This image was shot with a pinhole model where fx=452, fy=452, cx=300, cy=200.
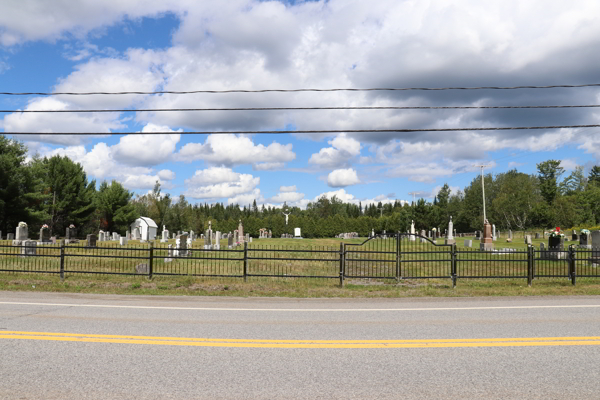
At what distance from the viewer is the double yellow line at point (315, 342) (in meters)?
6.49

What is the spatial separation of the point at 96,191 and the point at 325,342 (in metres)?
78.6

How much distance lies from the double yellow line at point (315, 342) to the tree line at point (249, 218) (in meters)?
53.6

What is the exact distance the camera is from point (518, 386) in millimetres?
4762

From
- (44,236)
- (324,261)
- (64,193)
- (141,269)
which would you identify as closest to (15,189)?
(64,193)

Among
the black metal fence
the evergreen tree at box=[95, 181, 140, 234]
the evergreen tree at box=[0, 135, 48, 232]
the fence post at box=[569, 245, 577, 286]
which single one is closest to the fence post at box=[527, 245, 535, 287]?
the black metal fence

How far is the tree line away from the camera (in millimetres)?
56750

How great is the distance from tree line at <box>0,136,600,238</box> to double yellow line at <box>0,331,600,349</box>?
5356 centimetres

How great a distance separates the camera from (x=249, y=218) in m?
96.0

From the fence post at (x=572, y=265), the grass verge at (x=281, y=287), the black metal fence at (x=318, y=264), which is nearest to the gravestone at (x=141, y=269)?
the black metal fence at (x=318, y=264)

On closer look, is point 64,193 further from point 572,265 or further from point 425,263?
point 572,265

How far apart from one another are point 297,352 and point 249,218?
90539 millimetres

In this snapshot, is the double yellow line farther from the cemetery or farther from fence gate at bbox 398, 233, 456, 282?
the cemetery

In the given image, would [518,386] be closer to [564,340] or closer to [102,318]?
[564,340]

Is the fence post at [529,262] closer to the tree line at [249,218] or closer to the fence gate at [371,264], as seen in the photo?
the fence gate at [371,264]
